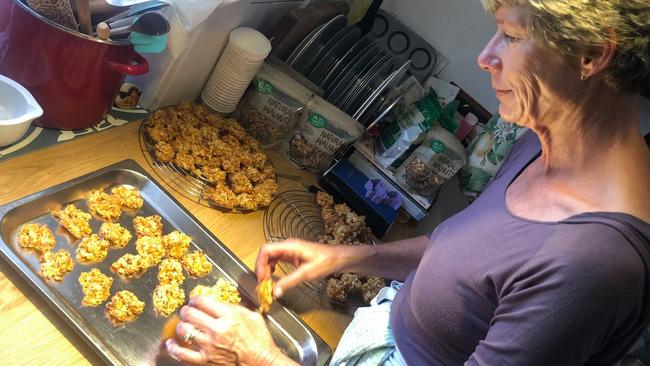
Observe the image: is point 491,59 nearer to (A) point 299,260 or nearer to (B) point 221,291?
(A) point 299,260

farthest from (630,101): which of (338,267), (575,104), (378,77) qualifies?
(378,77)

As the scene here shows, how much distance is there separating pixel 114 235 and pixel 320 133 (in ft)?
1.98

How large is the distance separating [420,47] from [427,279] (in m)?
0.99

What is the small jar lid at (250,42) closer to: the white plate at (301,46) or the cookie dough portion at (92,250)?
the white plate at (301,46)

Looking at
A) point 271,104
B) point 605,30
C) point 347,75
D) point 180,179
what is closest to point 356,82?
point 347,75

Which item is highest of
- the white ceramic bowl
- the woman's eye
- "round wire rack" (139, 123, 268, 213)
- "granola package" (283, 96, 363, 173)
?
the woman's eye

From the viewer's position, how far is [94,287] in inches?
35.2

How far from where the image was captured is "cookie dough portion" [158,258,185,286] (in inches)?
39.4

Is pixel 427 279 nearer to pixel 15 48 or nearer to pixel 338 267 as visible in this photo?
pixel 338 267

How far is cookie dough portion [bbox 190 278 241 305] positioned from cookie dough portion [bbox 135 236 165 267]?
0.29 feet

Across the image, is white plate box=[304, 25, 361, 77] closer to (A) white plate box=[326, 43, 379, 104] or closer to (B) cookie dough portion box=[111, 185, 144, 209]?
(A) white plate box=[326, 43, 379, 104]

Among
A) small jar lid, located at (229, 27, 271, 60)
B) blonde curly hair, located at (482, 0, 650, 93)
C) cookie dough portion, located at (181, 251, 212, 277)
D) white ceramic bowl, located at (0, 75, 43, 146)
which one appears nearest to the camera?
blonde curly hair, located at (482, 0, 650, 93)

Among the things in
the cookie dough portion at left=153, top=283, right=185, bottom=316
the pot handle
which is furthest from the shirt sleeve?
the pot handle

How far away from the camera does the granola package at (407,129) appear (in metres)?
1.46
